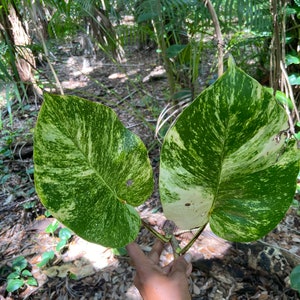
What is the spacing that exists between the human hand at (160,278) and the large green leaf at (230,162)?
0.33 feet

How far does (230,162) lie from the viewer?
1.35 feet

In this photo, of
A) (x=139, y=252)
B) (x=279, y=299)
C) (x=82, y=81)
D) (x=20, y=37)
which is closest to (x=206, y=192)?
(x=139, y=252)

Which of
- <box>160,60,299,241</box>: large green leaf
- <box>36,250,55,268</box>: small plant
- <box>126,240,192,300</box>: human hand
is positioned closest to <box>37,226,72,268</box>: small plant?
<box>36,250,55,268</box>: small plant

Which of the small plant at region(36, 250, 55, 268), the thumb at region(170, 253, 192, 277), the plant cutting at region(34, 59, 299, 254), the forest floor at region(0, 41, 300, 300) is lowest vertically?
the forest floor at region(0, 41, 300, 300)

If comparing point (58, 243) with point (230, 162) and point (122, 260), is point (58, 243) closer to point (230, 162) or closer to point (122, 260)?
point (122, 260)

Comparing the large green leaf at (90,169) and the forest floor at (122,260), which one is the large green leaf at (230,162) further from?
the forest floor at (122,260)

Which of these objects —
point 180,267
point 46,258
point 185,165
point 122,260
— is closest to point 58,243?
point 46,258

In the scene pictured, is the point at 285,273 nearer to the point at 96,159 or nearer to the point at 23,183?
the point at 96,159

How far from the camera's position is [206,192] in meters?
0.47

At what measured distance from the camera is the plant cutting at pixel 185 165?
36 centimetres

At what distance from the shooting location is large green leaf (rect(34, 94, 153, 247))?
17.0 inches

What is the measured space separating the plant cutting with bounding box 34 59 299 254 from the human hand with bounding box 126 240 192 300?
99 mm

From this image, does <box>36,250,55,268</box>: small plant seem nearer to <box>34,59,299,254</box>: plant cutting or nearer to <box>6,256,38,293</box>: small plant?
<box>6,256,38,293</box>: small plant

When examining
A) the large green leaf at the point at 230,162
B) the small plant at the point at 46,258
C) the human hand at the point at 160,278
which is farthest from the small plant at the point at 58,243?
the large green leaf at the point at 230,162
